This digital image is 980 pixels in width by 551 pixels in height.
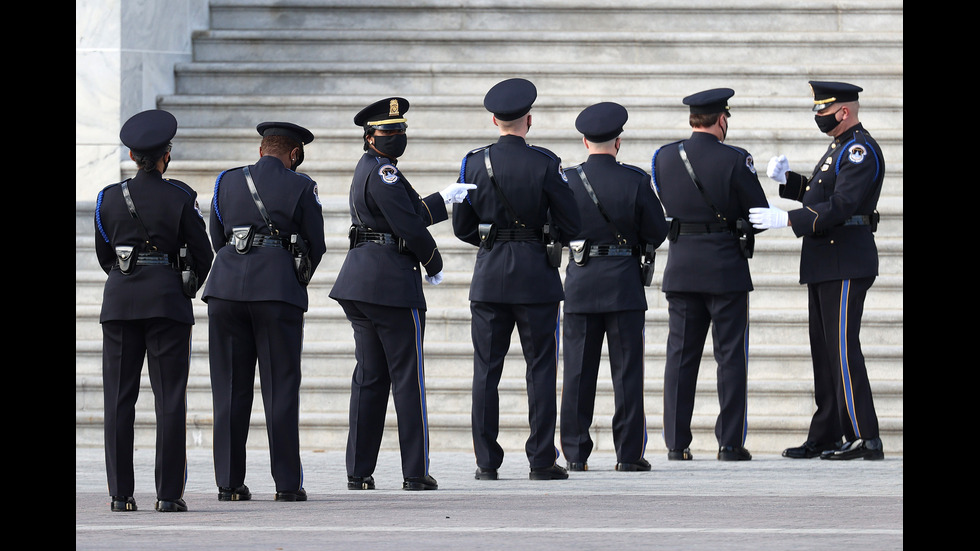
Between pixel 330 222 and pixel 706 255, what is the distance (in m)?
3.29

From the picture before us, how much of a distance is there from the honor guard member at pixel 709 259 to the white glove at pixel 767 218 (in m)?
0.12

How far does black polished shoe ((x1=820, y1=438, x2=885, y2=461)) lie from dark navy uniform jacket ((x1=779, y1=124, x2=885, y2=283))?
99 cm

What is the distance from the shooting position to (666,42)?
13.2m

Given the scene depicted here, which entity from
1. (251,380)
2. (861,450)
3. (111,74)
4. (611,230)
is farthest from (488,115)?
(251,380)

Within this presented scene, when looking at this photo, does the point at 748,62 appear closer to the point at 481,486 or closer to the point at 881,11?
the point at 881,11

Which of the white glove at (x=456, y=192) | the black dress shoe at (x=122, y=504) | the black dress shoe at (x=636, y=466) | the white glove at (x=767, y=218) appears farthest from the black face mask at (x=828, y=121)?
the black dress shoe at (x=122, y=504)

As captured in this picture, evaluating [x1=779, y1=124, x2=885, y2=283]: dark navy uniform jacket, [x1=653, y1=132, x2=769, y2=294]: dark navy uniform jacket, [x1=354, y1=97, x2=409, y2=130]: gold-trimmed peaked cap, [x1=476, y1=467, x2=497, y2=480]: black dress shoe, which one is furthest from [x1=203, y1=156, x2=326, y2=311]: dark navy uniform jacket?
[x1=779, y1=124, x2=885, y2=283]: dark navy uniform jacket

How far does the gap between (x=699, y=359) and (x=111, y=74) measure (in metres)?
5.54

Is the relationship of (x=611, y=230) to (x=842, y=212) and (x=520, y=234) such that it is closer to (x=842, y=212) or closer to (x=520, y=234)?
(x=520, y=234)

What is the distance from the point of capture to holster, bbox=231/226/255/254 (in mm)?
7814

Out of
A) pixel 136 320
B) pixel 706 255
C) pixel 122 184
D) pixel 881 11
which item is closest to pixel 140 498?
pixel 136 320

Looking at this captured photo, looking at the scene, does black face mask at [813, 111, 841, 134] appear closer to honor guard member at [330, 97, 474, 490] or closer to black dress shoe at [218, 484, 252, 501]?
honor guard member at [330, 97, 474, 490]

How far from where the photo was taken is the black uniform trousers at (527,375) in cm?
882

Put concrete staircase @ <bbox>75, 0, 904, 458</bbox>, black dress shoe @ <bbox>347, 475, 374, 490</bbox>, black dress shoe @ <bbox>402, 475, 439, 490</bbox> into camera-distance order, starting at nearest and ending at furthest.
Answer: black dress shoe @ <bbox>402, 475, 439, 490</bbox>, black dress shoe @ <bbox>347, 475, 374, 490</bbox>, concrete staircase @ <bbox>75, 0, 904, 458</bbox>
